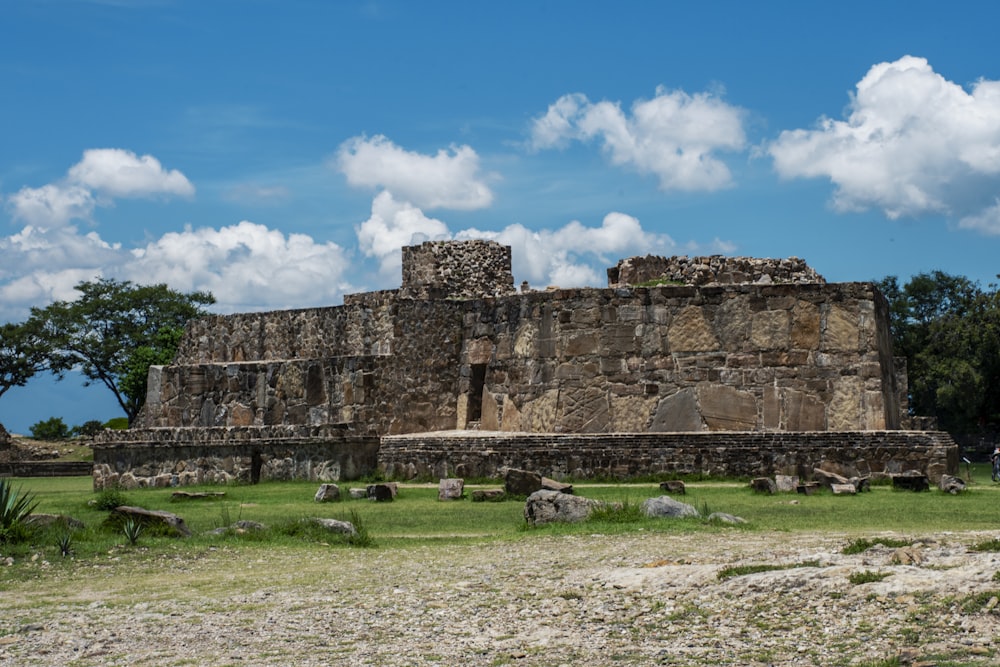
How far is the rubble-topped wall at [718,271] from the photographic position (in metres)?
21.9

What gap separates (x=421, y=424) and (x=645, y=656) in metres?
16.2

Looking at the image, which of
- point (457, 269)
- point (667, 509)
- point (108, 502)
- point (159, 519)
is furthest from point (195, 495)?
point (457, 269)

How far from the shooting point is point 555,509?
40.6ft

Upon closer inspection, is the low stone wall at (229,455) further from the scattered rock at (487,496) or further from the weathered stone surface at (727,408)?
the weathered stone surface at (727,408)

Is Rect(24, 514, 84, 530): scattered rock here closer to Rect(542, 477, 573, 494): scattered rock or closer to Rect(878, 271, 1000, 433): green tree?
Rect(542, 477, 573, 494): scattered rock

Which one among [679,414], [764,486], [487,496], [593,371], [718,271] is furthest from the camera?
[718,271]

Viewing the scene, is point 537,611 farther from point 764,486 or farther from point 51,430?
point 51,430

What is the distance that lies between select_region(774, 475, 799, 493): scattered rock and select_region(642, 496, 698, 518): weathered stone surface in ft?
13.7

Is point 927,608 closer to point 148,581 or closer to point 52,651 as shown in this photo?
point 52,651

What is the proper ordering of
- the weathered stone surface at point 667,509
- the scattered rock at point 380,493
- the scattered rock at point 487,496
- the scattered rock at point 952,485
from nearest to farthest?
the weathered stone surface at point 667,509
the scattered rock at point 487,496
the scattered rock at point 952,485
the scattered rock at point 380,493

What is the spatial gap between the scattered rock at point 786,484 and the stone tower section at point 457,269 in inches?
441

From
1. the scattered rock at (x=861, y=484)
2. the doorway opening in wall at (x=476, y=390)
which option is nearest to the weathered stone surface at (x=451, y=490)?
the scattered rock at (x=861, y=484)

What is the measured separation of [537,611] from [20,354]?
48.0m

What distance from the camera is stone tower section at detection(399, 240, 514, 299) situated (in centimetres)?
2709
